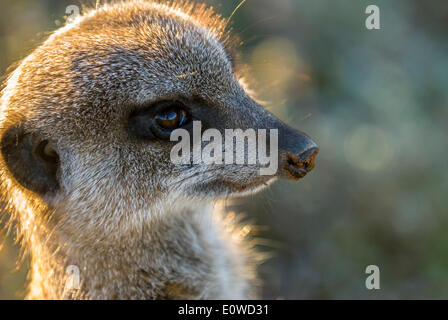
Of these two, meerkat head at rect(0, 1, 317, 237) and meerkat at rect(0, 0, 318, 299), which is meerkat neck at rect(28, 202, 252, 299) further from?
meerkat head at rect(0, 1, 317, 237)

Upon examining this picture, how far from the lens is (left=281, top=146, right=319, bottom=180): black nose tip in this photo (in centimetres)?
260

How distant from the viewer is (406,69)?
582 centimetres

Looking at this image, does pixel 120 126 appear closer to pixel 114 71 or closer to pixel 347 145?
pixel 114 71

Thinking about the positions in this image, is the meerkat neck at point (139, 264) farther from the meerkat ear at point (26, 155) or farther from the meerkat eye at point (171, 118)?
the meerkat eye at point (171, 118)

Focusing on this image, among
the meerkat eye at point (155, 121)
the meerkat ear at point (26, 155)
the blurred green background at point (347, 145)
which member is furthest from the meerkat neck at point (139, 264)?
the blurred green background at point (347, 145)

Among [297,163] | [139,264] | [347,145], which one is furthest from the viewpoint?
[347,145]

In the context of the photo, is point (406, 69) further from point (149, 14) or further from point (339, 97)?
point (149, 14)

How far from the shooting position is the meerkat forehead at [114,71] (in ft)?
8.75

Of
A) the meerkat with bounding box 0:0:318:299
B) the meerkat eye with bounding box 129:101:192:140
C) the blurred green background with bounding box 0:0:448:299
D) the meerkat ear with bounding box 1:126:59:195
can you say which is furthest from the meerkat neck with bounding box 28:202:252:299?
the blurred green background with bounding box 0:0:448:299

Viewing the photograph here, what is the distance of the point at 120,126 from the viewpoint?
2688mm

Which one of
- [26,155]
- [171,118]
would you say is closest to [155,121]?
[171,118]

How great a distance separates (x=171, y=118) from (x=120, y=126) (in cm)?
27
